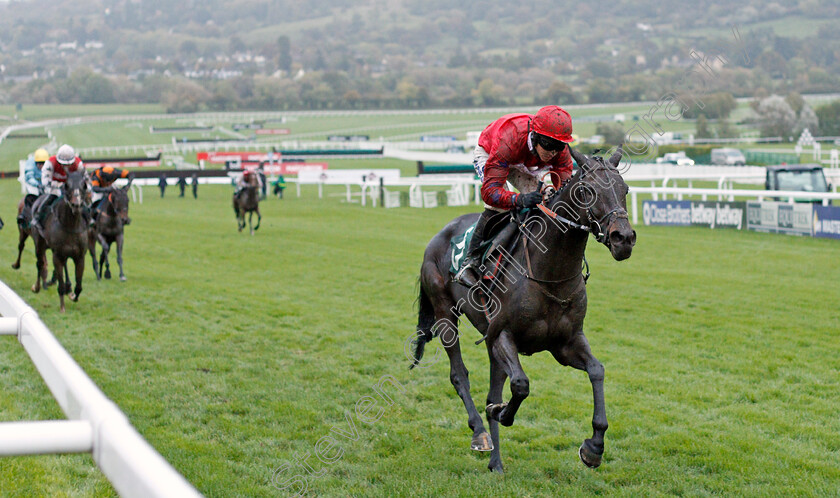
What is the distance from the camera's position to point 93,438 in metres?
1.66

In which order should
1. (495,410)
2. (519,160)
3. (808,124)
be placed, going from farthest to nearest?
(808,124), (519,160), (495,410)

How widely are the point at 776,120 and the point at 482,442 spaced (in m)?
51.3

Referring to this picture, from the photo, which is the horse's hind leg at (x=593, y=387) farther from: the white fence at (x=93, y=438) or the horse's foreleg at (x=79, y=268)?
the horse's foreleg at (x=79, y=268)

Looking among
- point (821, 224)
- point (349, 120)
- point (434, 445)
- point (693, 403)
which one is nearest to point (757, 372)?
point (693, 403)

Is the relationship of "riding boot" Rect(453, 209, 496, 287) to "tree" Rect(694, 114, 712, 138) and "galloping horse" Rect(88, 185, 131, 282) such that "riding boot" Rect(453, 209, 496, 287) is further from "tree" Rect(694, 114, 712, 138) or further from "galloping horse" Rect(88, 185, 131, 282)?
"tree" Rect(694, 114, 712, 138)

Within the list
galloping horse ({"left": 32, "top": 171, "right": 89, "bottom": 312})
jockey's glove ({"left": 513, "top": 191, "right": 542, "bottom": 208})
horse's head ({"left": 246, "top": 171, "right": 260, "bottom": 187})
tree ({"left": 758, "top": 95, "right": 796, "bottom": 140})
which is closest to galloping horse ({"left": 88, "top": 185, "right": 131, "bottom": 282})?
galloping horse ({"left": 32, "top": 171, "right": 89, "bottom": 312})

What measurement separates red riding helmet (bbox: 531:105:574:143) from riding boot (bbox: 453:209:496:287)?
2.46 ft

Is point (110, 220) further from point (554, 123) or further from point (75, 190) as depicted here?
point (554, 123)

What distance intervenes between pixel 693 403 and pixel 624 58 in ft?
443

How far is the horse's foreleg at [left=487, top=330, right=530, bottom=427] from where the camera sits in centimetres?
Answer: 460

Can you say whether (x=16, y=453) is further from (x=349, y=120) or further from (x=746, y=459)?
(x=349, y=120)

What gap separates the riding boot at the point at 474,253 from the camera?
5.31 m

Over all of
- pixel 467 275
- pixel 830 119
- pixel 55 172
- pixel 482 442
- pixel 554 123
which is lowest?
pixel 482 442

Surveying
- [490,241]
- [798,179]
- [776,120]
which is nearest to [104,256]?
[490,241]
